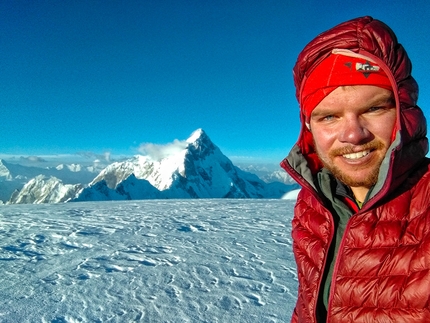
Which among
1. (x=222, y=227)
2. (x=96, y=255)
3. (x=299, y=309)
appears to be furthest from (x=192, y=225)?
(x=299, y=309)

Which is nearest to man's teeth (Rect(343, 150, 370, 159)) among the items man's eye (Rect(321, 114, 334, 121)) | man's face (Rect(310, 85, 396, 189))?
man's face (Rect(310, 85, 396, 189))

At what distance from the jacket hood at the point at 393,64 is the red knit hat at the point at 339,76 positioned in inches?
1.2

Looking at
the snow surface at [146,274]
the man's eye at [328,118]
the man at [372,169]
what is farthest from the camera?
the snow surface at [146,274]

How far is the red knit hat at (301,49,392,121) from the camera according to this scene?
4.30 feet

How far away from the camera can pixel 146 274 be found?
4.42 meters

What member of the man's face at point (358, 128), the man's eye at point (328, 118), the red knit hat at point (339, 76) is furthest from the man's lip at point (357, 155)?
the red knit hat at point (339, 76)

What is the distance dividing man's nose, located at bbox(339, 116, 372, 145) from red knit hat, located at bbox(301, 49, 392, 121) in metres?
0.18

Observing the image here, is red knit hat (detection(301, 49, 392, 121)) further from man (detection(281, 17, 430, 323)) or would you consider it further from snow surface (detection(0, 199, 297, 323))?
snow surface (detection(0, 199, 297, 323))

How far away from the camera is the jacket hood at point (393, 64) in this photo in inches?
48.1

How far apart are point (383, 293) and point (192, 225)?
7424mm

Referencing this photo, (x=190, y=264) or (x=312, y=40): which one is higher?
(x=312, y=40)

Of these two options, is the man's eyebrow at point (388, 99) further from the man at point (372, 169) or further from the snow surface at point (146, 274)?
the snow surface at point (146, 274)

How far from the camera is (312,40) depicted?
1523 millimetres

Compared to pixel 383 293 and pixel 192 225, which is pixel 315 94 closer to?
pixel 383 293
